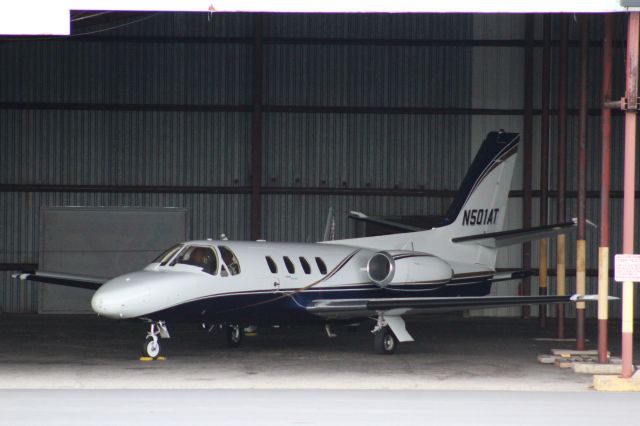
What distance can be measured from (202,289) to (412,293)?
4.79 m

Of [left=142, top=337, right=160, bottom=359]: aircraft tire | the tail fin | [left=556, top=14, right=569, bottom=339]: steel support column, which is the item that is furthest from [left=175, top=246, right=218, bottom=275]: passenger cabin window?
[left=556, top=14, right=569, bottom=339]: steel support column

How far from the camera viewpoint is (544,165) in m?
25.9

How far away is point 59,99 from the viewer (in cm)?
3020

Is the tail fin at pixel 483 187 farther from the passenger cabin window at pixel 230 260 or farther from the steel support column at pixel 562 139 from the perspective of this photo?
the passenger cabin window at pixel 230 260

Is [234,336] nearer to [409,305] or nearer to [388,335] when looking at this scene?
[388,335]

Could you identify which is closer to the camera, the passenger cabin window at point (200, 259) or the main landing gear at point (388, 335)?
the passenger cabin window at point (200, 259)

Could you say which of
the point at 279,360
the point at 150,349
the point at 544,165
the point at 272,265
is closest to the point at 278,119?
the point at 544,165

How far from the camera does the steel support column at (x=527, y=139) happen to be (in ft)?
98.8

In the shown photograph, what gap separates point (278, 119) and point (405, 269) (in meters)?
9.99

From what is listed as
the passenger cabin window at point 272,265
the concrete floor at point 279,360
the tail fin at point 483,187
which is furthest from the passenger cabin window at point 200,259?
the tail fin at point 483,187

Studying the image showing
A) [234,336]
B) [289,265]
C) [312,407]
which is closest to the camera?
[312,407]

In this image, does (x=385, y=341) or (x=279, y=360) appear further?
(x=385, y=341)

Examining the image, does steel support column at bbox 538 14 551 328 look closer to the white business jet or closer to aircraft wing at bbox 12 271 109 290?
the white business jet

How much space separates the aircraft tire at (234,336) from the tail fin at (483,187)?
17.6 feet
